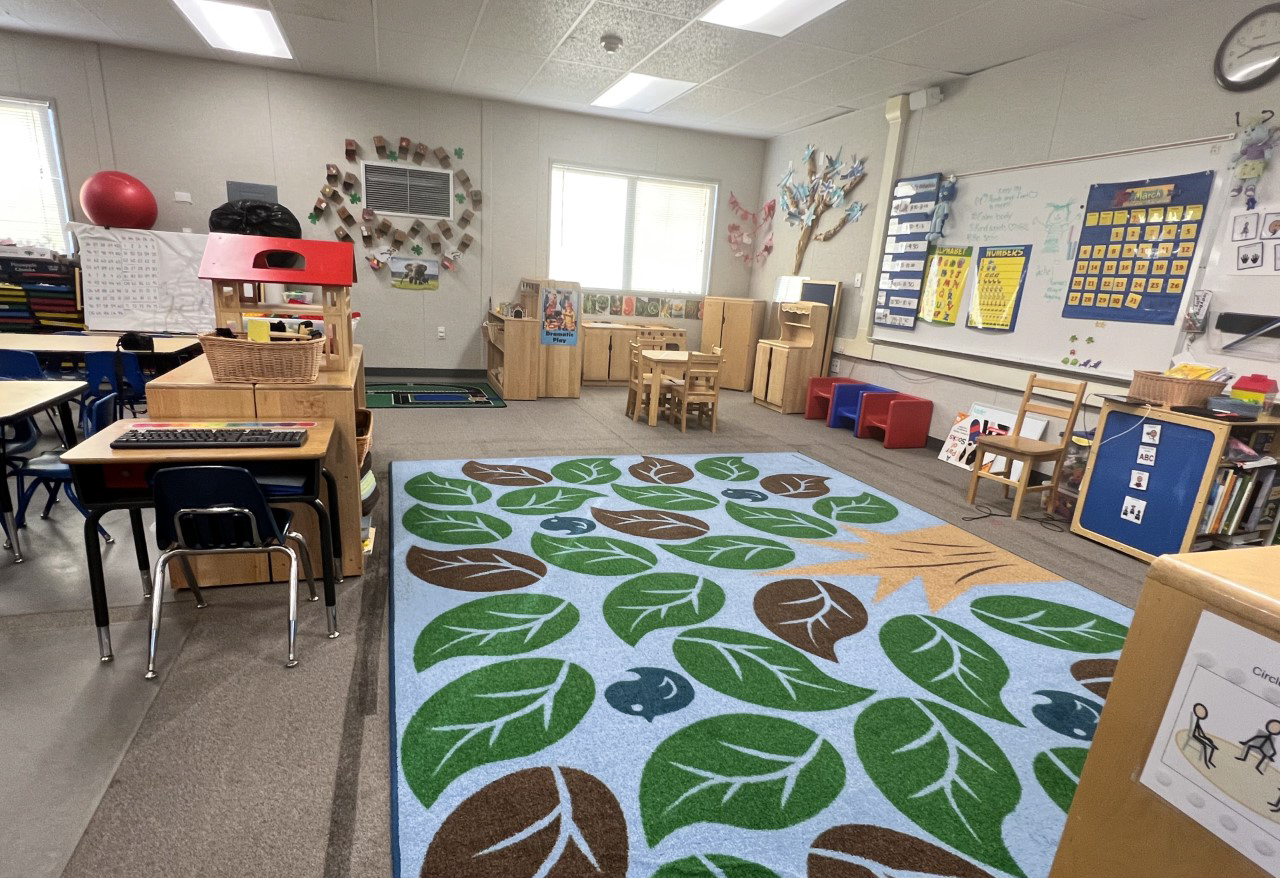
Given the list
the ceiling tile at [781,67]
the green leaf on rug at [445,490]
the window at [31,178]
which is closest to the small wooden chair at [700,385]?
the green leaf on rug at [445,490]

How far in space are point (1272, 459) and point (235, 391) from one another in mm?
5031

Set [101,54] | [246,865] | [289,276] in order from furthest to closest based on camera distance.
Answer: [101,54] < [289,276] < [246,865]

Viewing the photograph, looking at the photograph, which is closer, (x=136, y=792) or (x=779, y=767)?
(x=136, y=792)

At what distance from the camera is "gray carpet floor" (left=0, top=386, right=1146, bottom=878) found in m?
1.57

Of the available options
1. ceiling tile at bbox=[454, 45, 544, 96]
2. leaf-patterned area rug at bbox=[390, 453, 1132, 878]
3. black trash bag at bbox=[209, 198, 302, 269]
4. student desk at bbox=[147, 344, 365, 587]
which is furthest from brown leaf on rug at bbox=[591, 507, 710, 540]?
ceiling tile at bbox=[454, 45, 544, 96]

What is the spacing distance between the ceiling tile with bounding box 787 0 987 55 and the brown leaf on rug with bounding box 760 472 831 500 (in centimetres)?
313

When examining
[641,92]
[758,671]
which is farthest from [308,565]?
[641,92]

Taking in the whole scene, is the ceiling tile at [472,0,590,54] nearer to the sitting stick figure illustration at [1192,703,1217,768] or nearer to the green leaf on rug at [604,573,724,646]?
the green leaf on rug at [604,573,724,646]

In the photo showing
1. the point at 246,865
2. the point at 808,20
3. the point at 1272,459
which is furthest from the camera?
the point at 808,20

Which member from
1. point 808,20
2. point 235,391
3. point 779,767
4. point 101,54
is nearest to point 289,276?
point 235,391

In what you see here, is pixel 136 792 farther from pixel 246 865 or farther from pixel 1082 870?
pixel 1082 870

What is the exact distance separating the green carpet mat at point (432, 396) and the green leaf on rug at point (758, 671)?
179 inches

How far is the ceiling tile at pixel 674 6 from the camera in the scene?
13.9 feet

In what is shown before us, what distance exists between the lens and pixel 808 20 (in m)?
4.38
